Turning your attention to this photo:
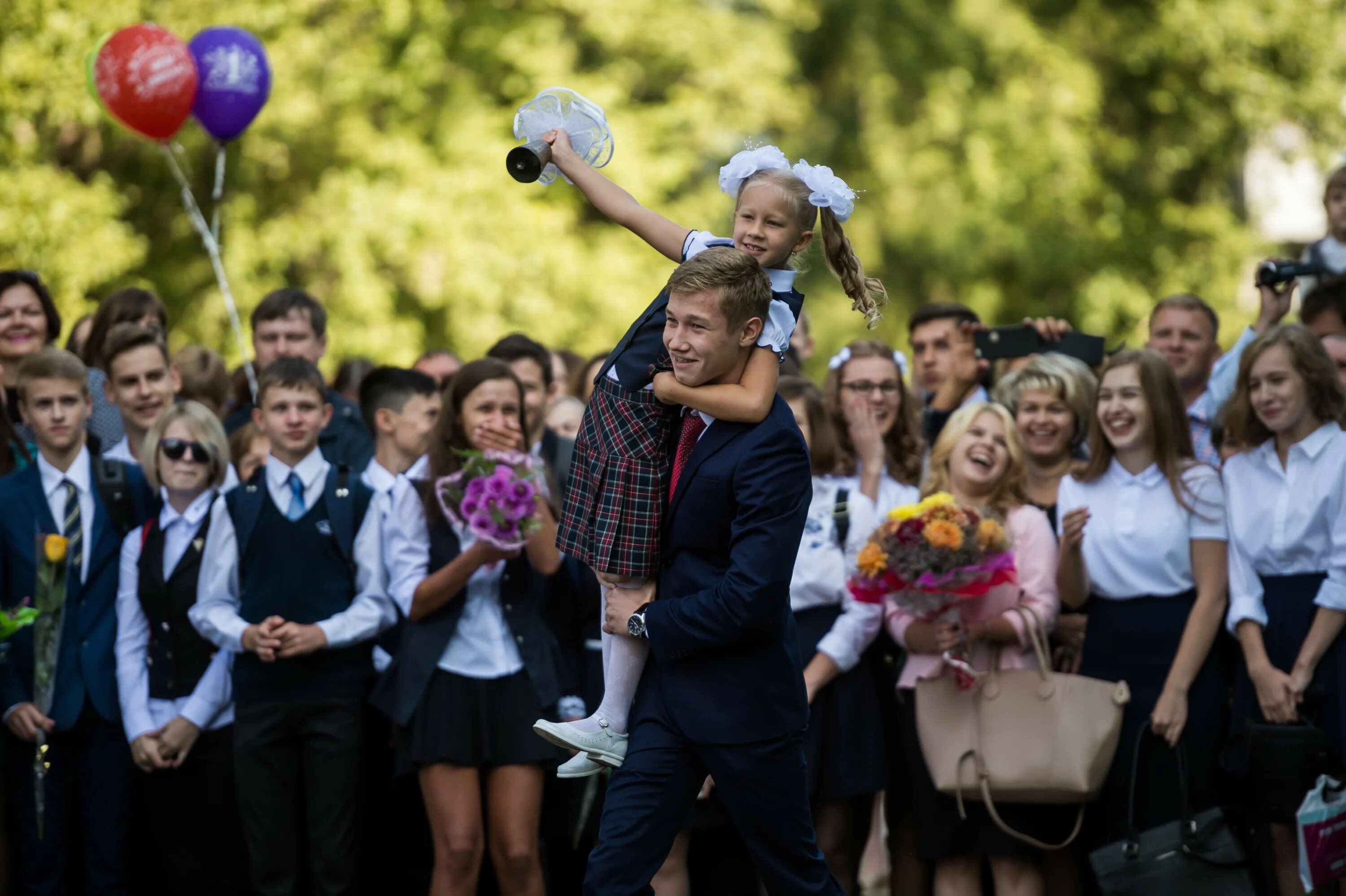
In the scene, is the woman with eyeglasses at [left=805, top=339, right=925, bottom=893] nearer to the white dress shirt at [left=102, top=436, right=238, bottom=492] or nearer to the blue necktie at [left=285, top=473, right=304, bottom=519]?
the blue necktie at [left=285, top=473, right=304, bottom=519]

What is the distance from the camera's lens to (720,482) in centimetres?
411

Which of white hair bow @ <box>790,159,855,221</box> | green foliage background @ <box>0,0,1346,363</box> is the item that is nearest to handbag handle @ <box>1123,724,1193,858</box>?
white hair bow @ <box>790,159,855,221</box>

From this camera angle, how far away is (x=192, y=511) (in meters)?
6.31

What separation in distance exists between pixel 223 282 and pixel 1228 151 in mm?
13695

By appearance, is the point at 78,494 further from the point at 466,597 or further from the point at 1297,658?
the point at 1297,658

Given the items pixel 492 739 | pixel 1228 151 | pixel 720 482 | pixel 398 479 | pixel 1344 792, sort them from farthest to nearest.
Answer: pixel 1228 151 → pixel 398 479 → pixel 492 739 → pixel 1344 792 → pixel 720 482

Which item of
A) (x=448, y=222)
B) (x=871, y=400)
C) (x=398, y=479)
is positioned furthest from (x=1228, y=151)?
(x=398, y=479)

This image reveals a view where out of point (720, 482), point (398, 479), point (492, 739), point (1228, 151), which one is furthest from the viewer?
point (1228, 151)

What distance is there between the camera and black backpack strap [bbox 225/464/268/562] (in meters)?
5.99

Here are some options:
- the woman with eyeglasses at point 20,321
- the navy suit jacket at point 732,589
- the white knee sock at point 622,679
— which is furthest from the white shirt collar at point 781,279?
the woman with eyeglasses at point 20,321

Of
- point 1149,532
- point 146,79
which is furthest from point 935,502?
point 146,79

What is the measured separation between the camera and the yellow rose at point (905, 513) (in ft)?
18.4

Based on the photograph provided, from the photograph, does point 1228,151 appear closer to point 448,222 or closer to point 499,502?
point 448,222

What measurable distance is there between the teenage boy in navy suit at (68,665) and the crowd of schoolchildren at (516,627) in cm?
1
